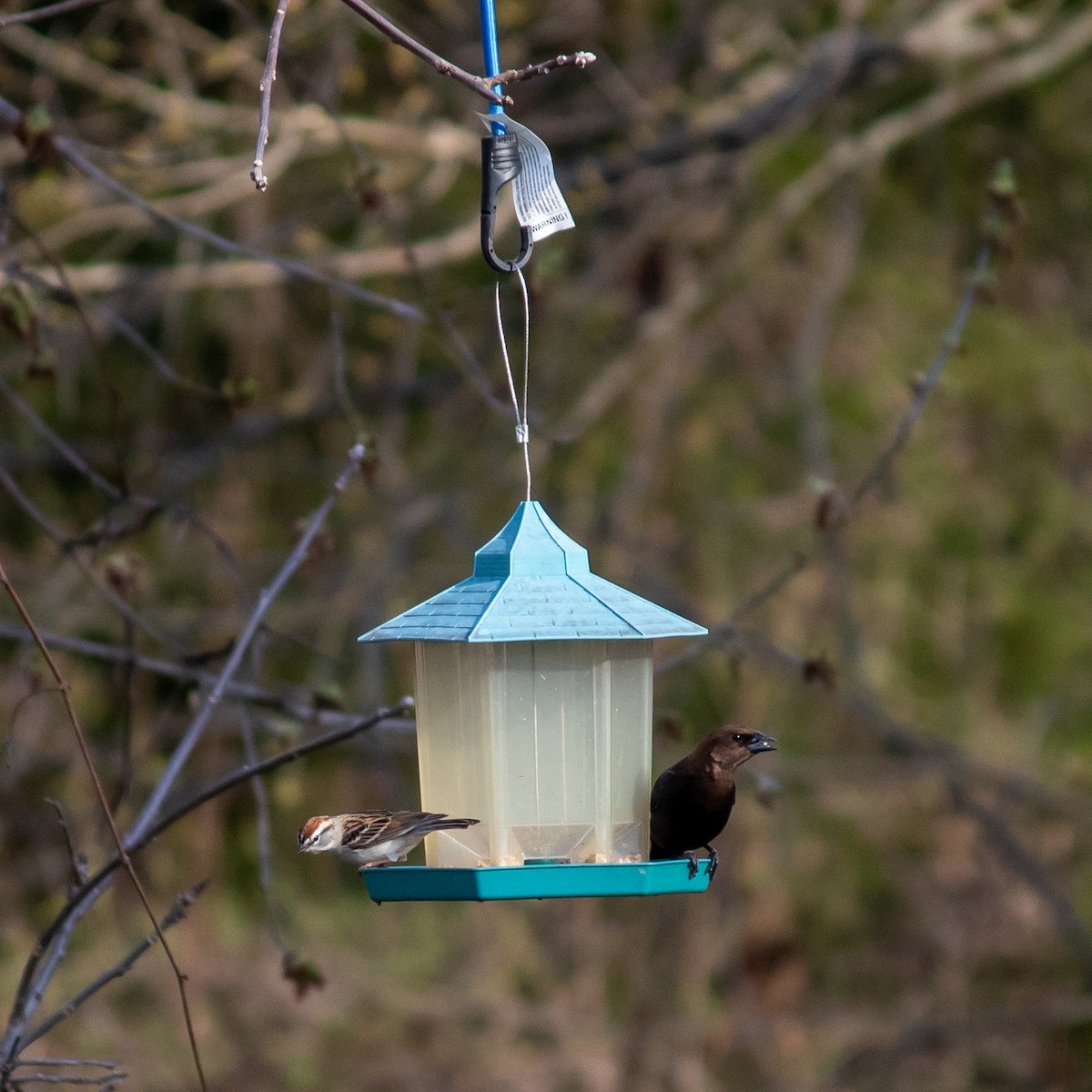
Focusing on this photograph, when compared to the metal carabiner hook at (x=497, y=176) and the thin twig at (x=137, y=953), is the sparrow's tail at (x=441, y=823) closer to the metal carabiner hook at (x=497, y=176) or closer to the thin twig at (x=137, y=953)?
the thin twig at (x=137, y=953)

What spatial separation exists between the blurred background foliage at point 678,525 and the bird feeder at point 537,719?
16.3 ft

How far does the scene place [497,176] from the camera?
12.6 feet

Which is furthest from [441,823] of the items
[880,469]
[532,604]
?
[880,469]

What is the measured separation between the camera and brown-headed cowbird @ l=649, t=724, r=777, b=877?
399 cm

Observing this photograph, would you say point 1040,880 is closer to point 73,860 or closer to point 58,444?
point 58,444

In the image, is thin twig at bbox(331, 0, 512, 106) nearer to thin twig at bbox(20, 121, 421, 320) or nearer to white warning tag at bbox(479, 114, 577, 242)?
white warning tag at bbox(479, 114, 577, 242)

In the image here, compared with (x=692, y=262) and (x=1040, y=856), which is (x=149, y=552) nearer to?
(x=692, y=262)

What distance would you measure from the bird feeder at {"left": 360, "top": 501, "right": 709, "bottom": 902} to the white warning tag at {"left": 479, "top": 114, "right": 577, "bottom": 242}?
681 mm

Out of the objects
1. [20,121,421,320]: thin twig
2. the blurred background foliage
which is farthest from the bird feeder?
the blurred background foliage

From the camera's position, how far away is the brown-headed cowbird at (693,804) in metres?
3.99

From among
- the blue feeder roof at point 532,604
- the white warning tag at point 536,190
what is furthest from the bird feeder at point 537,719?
the white warning tag at point 536,190

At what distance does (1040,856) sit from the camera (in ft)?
35.1

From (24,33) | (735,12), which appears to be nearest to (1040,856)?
(735,12)

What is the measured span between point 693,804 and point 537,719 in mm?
380
